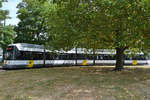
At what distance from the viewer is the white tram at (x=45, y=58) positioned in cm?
1919

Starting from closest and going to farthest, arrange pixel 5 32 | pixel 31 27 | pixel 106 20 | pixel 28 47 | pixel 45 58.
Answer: pixel 106 20
pixel 28 47
pixel 45 58
pixel 5 32
pixel 31 27

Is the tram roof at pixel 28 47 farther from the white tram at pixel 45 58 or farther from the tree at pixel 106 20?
the tree at pixel 106 20

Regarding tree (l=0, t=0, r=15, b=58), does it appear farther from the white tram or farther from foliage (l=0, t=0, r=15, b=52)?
the white tram

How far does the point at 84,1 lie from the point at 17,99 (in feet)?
31.1

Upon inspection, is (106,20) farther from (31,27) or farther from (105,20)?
(31,27)

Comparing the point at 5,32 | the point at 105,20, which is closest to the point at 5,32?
the point at 5,32

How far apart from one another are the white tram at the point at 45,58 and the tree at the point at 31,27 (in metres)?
10.5

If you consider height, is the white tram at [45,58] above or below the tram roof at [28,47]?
below

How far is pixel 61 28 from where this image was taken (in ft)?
47.9

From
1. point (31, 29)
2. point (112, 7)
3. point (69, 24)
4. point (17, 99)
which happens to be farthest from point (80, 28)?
point (31, 29)

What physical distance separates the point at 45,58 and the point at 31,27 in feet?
47.8

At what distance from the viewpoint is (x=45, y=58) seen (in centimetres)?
2284

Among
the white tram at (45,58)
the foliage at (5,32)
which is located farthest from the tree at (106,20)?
the foliage at (5,32)

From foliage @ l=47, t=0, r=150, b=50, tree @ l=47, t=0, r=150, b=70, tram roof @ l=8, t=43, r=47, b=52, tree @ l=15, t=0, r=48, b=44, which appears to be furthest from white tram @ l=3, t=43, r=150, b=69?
tree @ l=15, t=0, r=48, b=44
